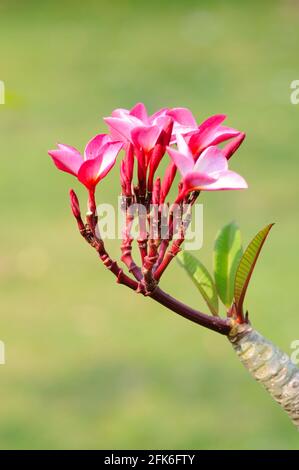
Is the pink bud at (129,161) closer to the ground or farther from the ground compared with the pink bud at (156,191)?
farther from the ground

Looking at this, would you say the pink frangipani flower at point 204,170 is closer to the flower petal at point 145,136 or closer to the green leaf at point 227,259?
the flower petal at point 145,136

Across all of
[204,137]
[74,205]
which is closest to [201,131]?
[204,137]

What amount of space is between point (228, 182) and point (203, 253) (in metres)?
4.00

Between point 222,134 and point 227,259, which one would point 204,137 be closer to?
point 222,134

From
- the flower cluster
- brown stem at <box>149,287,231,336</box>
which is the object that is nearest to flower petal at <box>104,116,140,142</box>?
the flower cluster

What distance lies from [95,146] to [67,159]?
0.02 m

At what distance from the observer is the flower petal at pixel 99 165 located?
651mm

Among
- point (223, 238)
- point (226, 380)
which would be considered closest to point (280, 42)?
point (226, 380)

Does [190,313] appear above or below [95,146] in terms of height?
below

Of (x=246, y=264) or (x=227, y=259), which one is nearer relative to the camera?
(x=246, y=264)

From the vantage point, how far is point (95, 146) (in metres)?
0.66

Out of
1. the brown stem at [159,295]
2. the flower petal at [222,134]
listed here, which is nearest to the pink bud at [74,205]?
the brown stem at [159,295]

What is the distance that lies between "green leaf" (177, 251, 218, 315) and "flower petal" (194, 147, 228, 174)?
0.14 metres

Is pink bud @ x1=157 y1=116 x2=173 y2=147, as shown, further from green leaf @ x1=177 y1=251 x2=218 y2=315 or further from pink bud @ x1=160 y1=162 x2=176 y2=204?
green leaf @ x1=177 y1=251 x2=218 y2=315
